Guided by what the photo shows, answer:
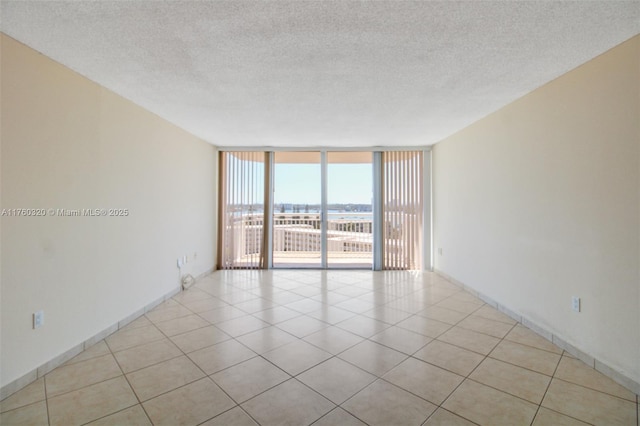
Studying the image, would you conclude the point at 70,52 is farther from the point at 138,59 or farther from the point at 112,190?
the point at 112,190

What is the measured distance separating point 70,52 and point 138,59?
0.43 m

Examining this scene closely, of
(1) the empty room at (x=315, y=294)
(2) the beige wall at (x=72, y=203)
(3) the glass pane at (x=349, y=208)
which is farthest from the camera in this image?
(3) the glass pane at (x=349, y=208)

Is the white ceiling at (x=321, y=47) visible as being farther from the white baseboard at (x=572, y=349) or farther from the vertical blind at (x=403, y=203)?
the white baseboard at (x=572, y=349)

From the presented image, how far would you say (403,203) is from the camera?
536cm

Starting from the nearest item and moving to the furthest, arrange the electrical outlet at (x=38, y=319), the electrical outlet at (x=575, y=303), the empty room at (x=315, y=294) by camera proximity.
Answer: the empty room at (x=315, y=294), the electrical outlet at (x=38, y=319), the electrical outlet at (x=575, y=303)

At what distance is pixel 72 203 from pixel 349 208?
4.88 meters

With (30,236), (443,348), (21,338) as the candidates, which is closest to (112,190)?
(30,236)

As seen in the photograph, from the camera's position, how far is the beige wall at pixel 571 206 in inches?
76.6

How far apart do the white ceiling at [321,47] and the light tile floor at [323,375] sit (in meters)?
2.31

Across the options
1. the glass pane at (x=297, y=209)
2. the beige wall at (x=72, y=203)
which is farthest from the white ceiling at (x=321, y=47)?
the glass pane at (x=297, y=209)

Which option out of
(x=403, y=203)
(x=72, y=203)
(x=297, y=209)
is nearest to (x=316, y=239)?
(x=297, y=209)

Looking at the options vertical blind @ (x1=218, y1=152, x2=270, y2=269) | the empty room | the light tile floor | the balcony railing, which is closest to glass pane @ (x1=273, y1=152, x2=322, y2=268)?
the balcony railing

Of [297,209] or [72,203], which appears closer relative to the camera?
[72,203]

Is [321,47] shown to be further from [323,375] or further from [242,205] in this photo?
[242,205]
